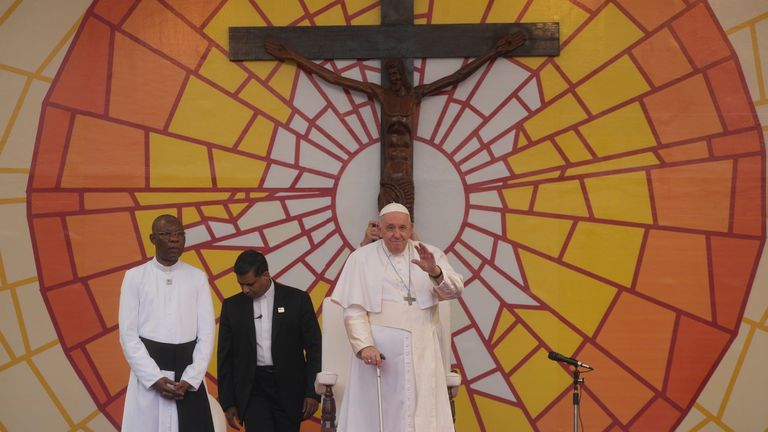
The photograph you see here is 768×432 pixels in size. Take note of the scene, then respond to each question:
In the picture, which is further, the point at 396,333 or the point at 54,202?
the point at 54,202

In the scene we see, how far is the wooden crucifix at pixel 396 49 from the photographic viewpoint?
6.98 metres

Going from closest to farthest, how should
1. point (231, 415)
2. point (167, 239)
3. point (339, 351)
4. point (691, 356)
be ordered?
1. point (167, 239)
2. point (231, 415)
3. point (339, 351)
4. point (691, 356)

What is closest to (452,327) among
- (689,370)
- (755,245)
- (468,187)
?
(468,187)

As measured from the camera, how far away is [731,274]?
692cm

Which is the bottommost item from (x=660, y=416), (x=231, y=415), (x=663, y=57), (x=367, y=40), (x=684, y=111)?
(x=660, y=416)

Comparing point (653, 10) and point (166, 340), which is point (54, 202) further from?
point (653, 10)

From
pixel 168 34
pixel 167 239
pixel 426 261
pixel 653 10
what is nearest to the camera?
pixel 426 261

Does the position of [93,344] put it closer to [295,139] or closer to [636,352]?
[295,139]

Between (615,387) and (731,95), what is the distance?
1.84m

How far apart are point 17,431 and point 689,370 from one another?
3974 mm

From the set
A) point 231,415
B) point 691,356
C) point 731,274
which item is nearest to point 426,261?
point 231,415

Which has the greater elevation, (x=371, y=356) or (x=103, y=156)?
(x=103, y=156)

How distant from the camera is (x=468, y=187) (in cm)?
707

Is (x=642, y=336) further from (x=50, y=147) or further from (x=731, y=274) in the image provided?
(x=50, y=147)
